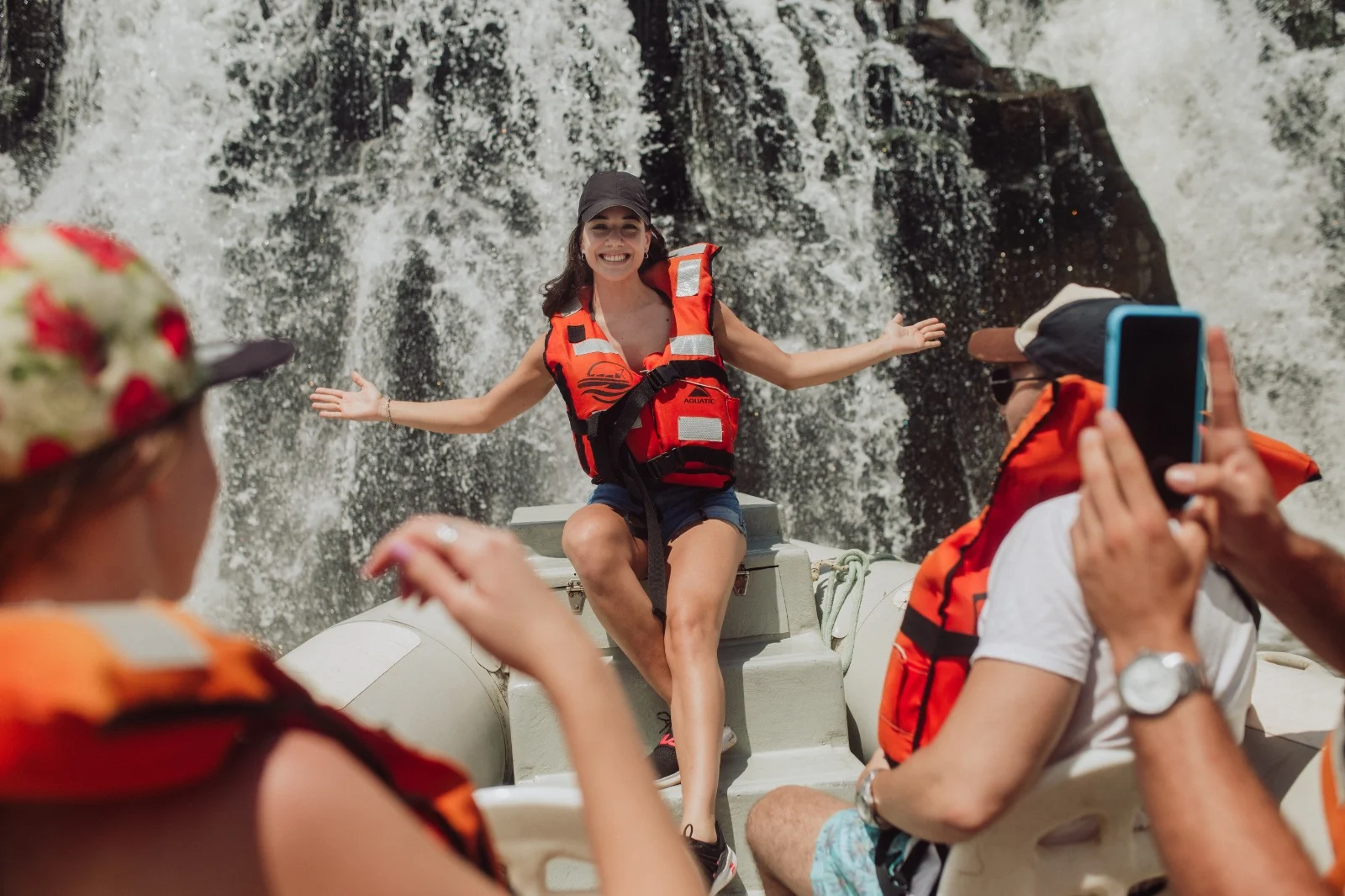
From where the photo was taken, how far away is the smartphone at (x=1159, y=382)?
3.91 feet

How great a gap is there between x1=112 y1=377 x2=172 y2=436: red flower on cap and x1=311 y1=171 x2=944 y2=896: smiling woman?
2.09 metres

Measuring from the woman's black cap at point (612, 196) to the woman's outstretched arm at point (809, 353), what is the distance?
0.45m

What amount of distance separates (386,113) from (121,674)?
9.11 meters

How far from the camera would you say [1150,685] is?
1111mm

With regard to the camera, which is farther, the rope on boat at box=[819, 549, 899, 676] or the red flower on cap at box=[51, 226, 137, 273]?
the rope on boat at box=[819, 549, 899, 676]

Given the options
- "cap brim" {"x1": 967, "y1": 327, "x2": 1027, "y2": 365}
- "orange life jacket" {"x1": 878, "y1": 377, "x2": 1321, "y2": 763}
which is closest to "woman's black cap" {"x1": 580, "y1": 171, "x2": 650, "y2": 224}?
"cap brim" {"x1": 967, "y1": 327, "x2": 1027, "y2": 365}

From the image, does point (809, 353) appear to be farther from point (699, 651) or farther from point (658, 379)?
point (699, 651)

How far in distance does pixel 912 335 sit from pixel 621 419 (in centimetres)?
106

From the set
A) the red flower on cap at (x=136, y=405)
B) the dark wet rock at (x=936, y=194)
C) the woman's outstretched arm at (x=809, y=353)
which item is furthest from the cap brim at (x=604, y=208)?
the dark wet rock at (x=936, y=194)

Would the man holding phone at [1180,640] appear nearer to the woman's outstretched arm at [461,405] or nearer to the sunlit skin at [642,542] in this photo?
the sunlit skin at [642,542]

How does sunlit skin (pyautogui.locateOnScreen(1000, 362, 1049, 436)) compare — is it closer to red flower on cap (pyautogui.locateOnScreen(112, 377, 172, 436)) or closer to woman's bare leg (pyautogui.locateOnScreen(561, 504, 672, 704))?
woman's bare leg (pyautogui.locateOnScreen(561, 504, 672, 704))

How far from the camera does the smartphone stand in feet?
3.91

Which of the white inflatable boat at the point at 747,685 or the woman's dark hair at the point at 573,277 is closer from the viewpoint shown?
the white inflatable boat at the point at 747,685

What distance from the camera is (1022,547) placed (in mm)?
1513
